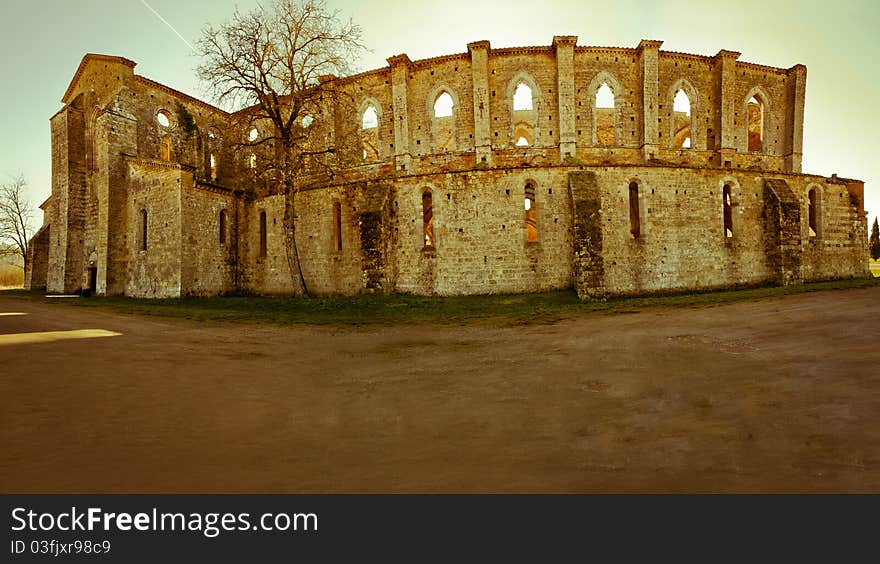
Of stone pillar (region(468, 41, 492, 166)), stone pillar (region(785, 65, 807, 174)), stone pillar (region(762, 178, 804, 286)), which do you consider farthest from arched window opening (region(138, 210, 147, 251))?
stone pillar (region(785, 65, 807, 174))

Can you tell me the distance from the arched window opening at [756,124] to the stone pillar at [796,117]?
1.56 metres

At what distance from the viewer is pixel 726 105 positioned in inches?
942

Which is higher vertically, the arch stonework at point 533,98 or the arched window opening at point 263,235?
the arch stonework at point 533,98

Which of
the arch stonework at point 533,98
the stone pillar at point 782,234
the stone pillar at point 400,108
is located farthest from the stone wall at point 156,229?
the stone pillar at point 782,234

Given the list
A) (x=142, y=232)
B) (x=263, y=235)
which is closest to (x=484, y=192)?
(x=263, y=235)

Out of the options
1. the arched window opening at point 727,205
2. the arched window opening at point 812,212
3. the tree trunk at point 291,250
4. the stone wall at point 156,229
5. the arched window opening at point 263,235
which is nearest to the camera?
the tree trunk at point 291,250

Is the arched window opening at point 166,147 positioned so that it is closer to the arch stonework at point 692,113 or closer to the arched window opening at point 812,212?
the arch stonework at point 692,113

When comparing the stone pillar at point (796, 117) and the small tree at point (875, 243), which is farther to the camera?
the small tree at point (875, 243)

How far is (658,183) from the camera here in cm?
1870

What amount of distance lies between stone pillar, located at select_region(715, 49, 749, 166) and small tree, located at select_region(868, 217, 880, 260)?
42608 millimetres

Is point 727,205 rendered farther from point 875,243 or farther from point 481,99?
point 875,243

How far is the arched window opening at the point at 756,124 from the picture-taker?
25.5 metres

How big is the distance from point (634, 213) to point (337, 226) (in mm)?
15670

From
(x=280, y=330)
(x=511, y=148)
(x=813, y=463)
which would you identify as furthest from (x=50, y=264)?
(x=813, y=463)
